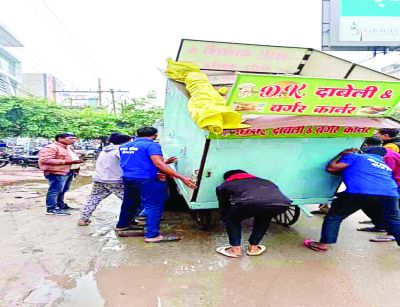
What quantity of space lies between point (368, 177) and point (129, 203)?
306cm

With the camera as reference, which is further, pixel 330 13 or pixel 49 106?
pixel 49 106

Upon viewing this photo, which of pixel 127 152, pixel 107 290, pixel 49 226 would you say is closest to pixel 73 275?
pixel 107 290

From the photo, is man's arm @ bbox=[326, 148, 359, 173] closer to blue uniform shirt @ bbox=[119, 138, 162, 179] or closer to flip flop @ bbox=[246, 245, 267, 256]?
flip flop @ bbox=[246, 245, 267, 256]

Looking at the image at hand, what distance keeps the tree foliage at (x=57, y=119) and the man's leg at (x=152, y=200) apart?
1717 centimetres

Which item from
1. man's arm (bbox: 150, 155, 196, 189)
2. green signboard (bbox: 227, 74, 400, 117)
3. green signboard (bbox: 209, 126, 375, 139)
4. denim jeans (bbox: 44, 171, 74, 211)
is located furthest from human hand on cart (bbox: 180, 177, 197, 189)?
denim jeans (bbox: 44, 171, 74, 211)

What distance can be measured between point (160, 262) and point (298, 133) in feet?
6.93

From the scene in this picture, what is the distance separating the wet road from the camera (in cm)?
356

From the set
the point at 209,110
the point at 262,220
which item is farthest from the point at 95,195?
the point at 209,110

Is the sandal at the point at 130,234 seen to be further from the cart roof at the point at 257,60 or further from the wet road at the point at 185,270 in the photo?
the cart roof at the point at 257,60

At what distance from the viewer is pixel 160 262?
4465mm

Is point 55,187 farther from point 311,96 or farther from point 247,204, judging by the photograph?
point 311,96

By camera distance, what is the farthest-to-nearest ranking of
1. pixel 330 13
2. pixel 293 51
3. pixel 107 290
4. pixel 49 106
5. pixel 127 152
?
pixel 49 106, pixel 330 13, pixel 293 51, pixel 127 152, pixel 107 290

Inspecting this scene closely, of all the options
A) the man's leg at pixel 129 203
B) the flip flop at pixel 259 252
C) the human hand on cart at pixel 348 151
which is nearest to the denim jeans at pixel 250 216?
the flip flop at pixel 259 252

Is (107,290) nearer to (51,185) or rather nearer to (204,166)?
(204,166)
